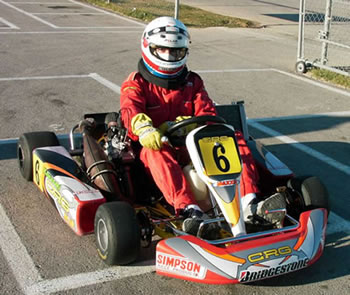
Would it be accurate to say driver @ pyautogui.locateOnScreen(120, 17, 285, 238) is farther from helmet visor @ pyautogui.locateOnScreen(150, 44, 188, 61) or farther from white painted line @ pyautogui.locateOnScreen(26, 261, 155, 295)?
white painted line @ pyautogui.locateOnScreen(26, 261, 155, 295)

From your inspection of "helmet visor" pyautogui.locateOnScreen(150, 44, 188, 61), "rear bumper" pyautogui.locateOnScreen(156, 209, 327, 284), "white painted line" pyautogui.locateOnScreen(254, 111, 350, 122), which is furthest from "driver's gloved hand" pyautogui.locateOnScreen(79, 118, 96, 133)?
"white painted line" pyautogui.locateOnScreen(254, 111, 350, 122)

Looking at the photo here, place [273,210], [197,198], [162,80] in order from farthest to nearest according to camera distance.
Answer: [162,80], [197,198], [273,210]

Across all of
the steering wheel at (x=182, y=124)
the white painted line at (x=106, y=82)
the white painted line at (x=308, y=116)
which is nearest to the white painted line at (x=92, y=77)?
the white painted line at (x=106, y=82)

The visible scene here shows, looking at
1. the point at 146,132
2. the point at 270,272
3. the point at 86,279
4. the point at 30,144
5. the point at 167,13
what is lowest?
the point at 86,279

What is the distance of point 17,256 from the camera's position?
12.3ft

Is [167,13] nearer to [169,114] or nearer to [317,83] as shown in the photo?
[317,83]

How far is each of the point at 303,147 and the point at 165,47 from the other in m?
2.38

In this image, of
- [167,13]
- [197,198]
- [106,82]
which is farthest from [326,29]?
[167,13]

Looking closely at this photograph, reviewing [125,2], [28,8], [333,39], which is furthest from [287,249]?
[125,2]

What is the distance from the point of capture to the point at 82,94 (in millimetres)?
7613

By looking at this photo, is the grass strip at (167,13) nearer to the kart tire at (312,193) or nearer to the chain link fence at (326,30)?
the chain link fence at (326,30)

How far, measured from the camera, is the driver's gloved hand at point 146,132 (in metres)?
3.93

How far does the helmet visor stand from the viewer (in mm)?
4371

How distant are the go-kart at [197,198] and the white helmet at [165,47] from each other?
0.56m
